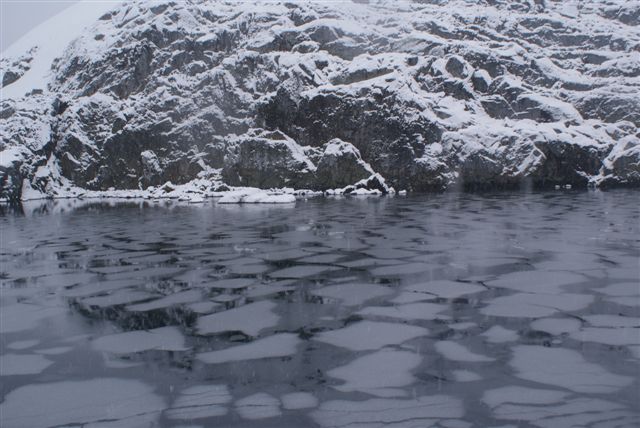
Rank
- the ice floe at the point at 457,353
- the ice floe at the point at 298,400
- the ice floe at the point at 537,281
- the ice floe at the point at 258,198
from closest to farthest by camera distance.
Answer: the ice floe at the point at 298,400
the ice floe at the point at 457,353
the ice floe at the point at 537,281
the ice floe at the point at 258,198

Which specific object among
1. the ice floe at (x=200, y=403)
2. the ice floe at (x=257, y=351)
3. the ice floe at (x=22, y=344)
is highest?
the ice floe at (x=22, y=344)

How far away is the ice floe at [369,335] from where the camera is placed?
456cm

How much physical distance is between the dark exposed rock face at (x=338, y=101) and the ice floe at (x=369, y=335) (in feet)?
96.7

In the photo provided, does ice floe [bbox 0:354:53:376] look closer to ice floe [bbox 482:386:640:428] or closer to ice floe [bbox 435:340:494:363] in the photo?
ice floe [bbox 435:340:494:363]

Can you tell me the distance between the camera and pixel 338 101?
3584cm

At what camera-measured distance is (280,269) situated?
8031 millimetres

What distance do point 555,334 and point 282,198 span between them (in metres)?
22.4

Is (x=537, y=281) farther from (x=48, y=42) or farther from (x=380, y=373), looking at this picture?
(x=48, y=42)


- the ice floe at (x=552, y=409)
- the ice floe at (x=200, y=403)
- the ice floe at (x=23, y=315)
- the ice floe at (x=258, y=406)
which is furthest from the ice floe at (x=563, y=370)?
the ice floe at (x=23, y=315)

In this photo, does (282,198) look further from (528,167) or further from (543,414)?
(543,414)

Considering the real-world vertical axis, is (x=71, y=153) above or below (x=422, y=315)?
above

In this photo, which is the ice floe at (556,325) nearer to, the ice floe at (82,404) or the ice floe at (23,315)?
the ice floe at (82,404)

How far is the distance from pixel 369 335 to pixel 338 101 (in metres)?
32.2

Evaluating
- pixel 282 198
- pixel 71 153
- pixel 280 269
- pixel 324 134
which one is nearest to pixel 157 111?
pixel 71 153
